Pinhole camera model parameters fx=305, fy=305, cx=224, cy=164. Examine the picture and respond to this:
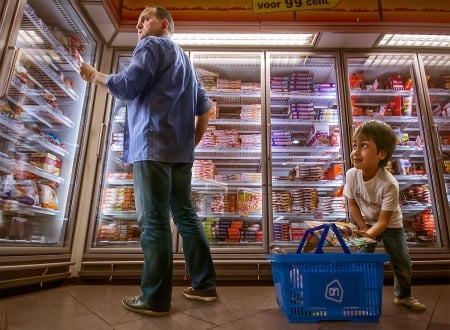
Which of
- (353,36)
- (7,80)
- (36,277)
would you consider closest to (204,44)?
(353,36)

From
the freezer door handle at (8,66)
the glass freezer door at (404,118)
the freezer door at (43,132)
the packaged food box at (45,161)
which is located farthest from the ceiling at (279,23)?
the freezer door handle at (8,66)

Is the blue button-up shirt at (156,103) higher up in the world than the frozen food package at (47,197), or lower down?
higher up

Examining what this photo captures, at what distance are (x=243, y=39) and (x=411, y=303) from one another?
2.80 metres

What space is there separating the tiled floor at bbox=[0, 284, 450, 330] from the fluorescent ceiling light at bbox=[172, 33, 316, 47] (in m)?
2.53

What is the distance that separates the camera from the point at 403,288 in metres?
1.83

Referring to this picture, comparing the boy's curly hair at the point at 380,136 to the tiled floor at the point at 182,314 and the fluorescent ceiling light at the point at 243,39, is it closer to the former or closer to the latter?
the tiled floor at the point at 182,314

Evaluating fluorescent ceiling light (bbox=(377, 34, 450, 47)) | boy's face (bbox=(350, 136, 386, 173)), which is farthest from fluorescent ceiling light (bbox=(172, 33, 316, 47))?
boy's face (bbox=(350, 136, 386, 173))

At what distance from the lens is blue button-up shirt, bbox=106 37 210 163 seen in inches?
64.6

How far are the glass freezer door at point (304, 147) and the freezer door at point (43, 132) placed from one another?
77.6 inches

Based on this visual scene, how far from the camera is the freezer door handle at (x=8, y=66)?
64.1 inches

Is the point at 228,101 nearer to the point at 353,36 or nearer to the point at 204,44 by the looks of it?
the point at 204,44

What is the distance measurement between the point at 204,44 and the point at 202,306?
2.71 m

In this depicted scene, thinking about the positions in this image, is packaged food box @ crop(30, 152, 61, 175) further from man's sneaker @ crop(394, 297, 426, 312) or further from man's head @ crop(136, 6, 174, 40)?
man's sneaker @ crop(394, 297, 426, 312)

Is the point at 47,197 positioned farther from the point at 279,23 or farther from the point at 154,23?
the point at 279,23
